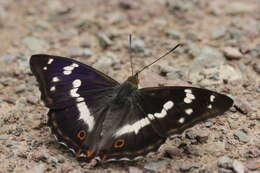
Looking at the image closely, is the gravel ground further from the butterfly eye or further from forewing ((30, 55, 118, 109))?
forewing ((30, 55, 118, 109))

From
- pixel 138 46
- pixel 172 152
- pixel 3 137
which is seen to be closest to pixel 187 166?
pixel 172 152

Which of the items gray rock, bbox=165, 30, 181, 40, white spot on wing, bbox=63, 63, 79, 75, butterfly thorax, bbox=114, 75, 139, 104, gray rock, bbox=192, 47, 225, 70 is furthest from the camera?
gray rock, bbox=165, 30, 181, 40

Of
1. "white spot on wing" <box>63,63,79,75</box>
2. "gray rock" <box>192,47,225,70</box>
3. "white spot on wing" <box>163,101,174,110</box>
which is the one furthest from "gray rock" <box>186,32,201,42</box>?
"white spot on wing" <box>163,101,174,110</box>

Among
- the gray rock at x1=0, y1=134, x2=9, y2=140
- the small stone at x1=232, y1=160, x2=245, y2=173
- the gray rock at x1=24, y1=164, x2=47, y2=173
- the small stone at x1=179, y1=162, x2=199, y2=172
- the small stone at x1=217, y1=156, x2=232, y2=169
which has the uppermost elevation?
the gray rock at x1=0, y1=134, x2=9, y2=140

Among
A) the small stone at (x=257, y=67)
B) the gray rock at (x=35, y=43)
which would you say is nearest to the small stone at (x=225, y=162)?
the small stone at (x=257, y=67)

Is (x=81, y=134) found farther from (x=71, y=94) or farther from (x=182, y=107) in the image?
(x=182, y=107)

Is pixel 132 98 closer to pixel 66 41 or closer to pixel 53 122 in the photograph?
pixel 53 122
